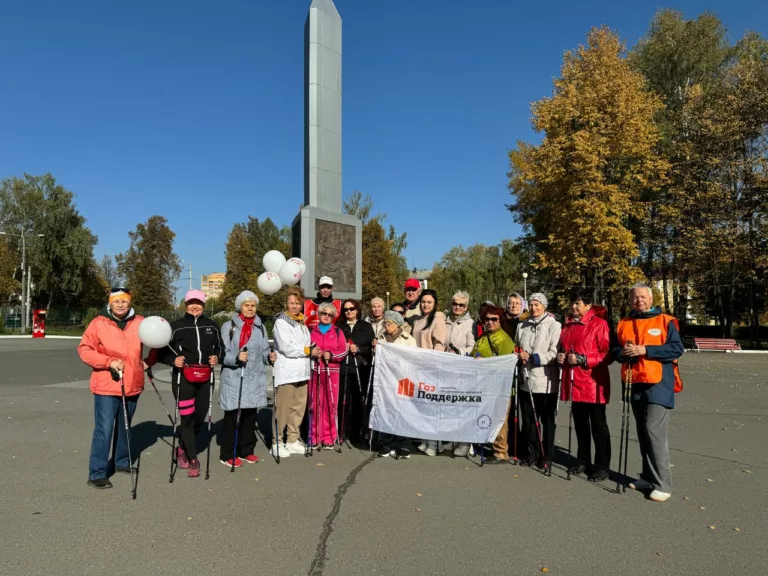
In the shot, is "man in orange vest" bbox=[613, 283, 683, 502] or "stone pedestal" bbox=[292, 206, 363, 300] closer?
"man in orange vest" bbox=[613, 283, 683, 502]

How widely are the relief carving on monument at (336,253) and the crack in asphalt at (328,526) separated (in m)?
7.22

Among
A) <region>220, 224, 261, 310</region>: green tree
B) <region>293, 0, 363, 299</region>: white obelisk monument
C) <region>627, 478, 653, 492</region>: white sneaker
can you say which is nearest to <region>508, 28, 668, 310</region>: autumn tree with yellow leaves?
<region>293, 0, 363, 299</region>: white obelisk monument

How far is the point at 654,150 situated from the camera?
30.0m

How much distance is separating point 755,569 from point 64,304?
213ft

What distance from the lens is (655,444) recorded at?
5.18m

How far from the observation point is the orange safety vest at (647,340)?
5254 millimetres

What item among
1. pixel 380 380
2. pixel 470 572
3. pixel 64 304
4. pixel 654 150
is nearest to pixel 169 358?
pixel 380 380

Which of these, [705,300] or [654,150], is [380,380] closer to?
[654,150]

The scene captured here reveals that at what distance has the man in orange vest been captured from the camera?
16.9ft

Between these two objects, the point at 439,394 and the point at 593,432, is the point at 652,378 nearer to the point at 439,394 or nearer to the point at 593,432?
the point at 593,432

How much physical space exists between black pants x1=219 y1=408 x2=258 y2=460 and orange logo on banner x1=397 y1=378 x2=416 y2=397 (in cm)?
165

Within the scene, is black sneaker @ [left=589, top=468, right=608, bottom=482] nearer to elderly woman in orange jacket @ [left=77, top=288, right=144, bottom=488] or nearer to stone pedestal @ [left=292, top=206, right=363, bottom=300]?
elderly woman in orange jacket @ [left=77, top=288, right=144, bottom=488]

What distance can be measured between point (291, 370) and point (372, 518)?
2.42m

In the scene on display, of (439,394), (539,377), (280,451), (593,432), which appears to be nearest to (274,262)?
(280,451)
